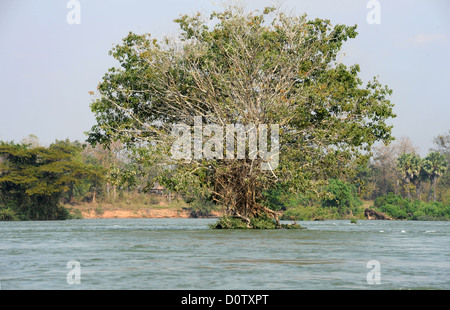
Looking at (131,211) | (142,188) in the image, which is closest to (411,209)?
(142,188)

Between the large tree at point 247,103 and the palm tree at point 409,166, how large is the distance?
47.1 meters

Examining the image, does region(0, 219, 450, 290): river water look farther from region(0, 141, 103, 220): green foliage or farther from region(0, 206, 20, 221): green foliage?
region(0, 206, 20, 221): green foliage

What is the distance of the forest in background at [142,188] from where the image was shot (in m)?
57.6

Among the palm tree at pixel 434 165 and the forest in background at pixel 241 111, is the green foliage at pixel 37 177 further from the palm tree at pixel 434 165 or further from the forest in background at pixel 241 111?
the palm tree at pixel 434 165

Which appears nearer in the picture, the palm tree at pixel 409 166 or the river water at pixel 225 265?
the river water at pixel 225 265

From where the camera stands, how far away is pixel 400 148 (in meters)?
88.2

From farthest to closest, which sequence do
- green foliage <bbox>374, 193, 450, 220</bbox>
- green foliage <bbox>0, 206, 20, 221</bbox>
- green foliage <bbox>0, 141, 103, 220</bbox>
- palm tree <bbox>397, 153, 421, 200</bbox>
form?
palm tree <bbox>397, 153, 421, 200</bbox>
green foliage <bbox>374, 193, 450, 220</bbox>
green foliage <bbox>0, 206, 20, 221</bbox>
green foliage <bbox>0, 141, 103, 220</bbox>

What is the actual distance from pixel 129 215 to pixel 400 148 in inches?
1492

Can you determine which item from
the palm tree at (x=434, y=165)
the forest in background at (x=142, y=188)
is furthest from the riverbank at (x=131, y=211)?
the palm tree at (x=434, y=165)

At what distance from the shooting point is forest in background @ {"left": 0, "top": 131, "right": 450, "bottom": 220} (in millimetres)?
57625

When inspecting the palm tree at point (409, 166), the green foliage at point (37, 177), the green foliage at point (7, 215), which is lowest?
the green foliage at point (7, 215)

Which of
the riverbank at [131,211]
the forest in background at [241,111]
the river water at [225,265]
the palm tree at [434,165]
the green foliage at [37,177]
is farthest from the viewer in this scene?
the palm tree at [434,165]

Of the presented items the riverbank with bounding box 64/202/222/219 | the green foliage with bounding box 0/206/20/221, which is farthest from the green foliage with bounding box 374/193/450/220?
the green foliage with bounding box 0/206/20/221
